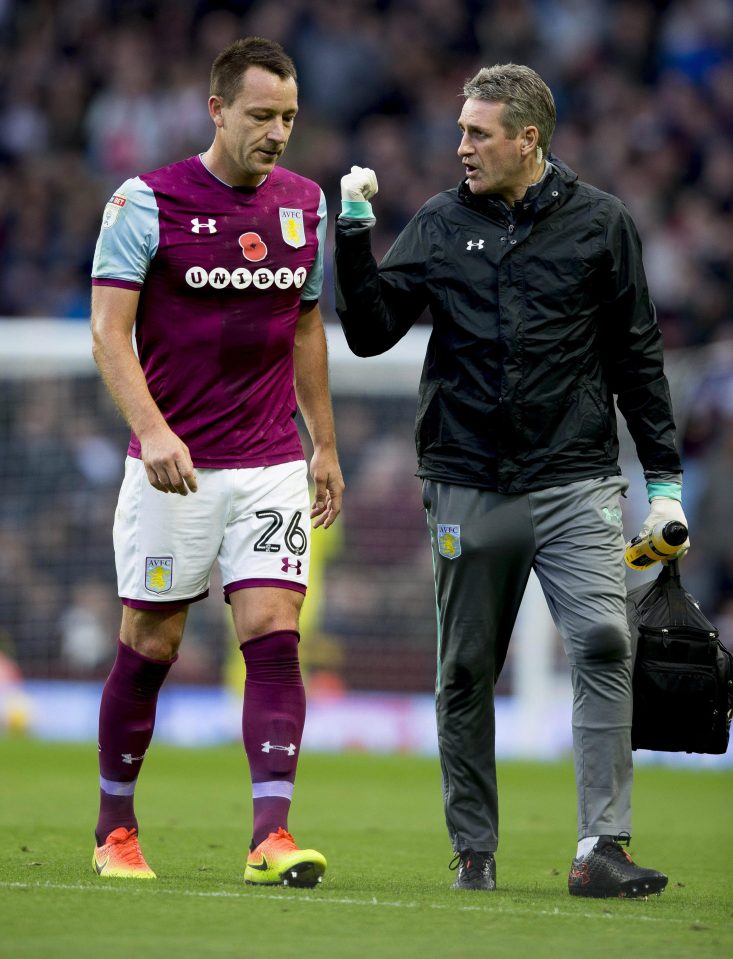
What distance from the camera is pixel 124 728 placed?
544 centimetres

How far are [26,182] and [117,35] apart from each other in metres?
1.94

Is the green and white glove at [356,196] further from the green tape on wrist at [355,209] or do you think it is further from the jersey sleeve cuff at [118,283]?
the jersey sleeve cuff at [118,283]

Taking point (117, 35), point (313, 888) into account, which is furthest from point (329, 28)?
point (313, 888)

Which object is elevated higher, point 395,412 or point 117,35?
point 117,35

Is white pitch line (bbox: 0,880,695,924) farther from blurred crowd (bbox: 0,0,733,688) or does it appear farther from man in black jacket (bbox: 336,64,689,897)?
blurred crowd (bbox: 0,0,733,688)

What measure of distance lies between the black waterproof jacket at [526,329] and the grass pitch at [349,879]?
1309 mm

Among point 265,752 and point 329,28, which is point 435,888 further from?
point 329,28

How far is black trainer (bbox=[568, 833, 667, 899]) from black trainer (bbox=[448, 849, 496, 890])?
28 centimetres

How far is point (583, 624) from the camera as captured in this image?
5.30 meters

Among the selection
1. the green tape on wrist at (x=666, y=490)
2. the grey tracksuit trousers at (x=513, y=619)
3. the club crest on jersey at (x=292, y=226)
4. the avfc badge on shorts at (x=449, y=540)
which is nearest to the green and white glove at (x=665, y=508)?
the green tape on wrist at (x=666, y=490)

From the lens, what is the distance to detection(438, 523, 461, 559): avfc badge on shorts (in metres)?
5.43

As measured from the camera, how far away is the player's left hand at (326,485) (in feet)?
18.5

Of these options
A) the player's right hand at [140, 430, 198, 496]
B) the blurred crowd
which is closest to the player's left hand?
the player's right hand at [140, 430, 198, 496]

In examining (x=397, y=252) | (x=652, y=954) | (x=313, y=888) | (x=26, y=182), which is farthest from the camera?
(x=26, y=182)
